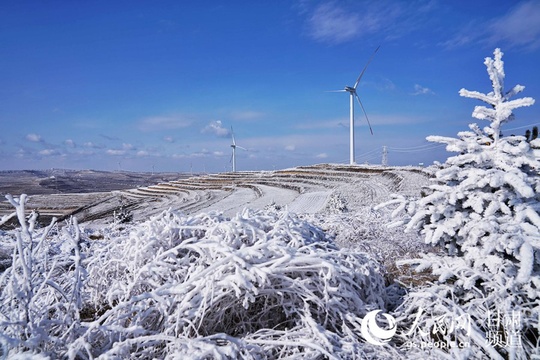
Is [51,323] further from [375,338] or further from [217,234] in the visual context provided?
[375,338]

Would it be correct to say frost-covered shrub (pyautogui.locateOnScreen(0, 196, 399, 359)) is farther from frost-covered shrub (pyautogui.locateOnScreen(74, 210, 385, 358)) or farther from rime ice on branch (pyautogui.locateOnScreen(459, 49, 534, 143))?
rime ice on branch (pyautogui.locateOnScreen(459, 49, 534, 143))

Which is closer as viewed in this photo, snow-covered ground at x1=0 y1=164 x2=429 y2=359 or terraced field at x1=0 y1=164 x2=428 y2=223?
snow-covered ground at x1=0 y1=164 x2=429 y2=359

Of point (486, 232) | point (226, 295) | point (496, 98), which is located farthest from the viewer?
point (496, 98)

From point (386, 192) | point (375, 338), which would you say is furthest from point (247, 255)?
point (386, 192)

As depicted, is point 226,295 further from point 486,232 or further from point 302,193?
point 302,193

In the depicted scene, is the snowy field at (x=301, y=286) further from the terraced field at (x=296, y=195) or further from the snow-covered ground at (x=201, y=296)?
the terraced field at (x=296, y=195)

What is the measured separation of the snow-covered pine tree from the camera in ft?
11.1

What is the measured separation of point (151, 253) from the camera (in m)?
3.65

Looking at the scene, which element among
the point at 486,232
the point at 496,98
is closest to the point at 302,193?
the point at 496,98

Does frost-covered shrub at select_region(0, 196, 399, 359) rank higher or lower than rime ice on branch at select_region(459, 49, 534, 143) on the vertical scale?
lower

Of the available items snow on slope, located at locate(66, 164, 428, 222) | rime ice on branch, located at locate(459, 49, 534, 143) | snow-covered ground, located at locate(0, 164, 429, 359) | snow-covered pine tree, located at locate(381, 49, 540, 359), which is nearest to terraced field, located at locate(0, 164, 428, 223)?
snow on slope, located at locate(66, 164, 428, 222)

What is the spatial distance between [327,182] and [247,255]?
31860 millimetres

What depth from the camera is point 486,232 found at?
157 inches

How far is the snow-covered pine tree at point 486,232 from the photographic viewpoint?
11.1ft
